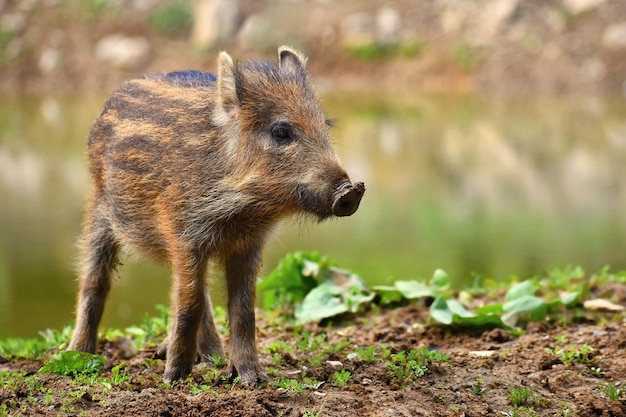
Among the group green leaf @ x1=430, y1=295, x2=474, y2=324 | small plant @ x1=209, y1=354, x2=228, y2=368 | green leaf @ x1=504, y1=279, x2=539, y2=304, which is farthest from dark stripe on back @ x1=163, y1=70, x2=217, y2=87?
green leaf @ x1=504, y1=279, x2=539, y2=304

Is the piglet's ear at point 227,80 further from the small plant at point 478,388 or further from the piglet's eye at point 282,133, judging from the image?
the small plant at point 478,388

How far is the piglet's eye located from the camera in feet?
16.9

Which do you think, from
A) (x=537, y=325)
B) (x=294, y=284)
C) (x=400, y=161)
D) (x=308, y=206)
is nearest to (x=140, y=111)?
(x=308, y=206)

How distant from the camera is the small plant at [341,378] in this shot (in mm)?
5023

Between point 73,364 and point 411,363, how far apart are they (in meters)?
1.75

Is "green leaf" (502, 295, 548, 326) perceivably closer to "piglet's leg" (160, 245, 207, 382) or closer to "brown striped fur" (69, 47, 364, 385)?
"brown striped fur" (69, 47, 364, 385)

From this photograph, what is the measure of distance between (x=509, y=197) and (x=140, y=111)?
7570 mm

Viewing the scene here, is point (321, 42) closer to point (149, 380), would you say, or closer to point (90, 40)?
point (90, 40)

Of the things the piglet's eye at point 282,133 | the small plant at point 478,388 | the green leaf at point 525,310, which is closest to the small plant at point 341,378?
the small plant at point 478,388

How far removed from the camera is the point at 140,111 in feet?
18.7

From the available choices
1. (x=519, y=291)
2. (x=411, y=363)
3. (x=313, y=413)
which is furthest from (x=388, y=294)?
(x=313, y=413)

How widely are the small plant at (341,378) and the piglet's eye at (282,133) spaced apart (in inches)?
46.4

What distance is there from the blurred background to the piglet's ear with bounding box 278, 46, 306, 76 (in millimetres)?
637

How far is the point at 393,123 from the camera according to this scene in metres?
17.2
